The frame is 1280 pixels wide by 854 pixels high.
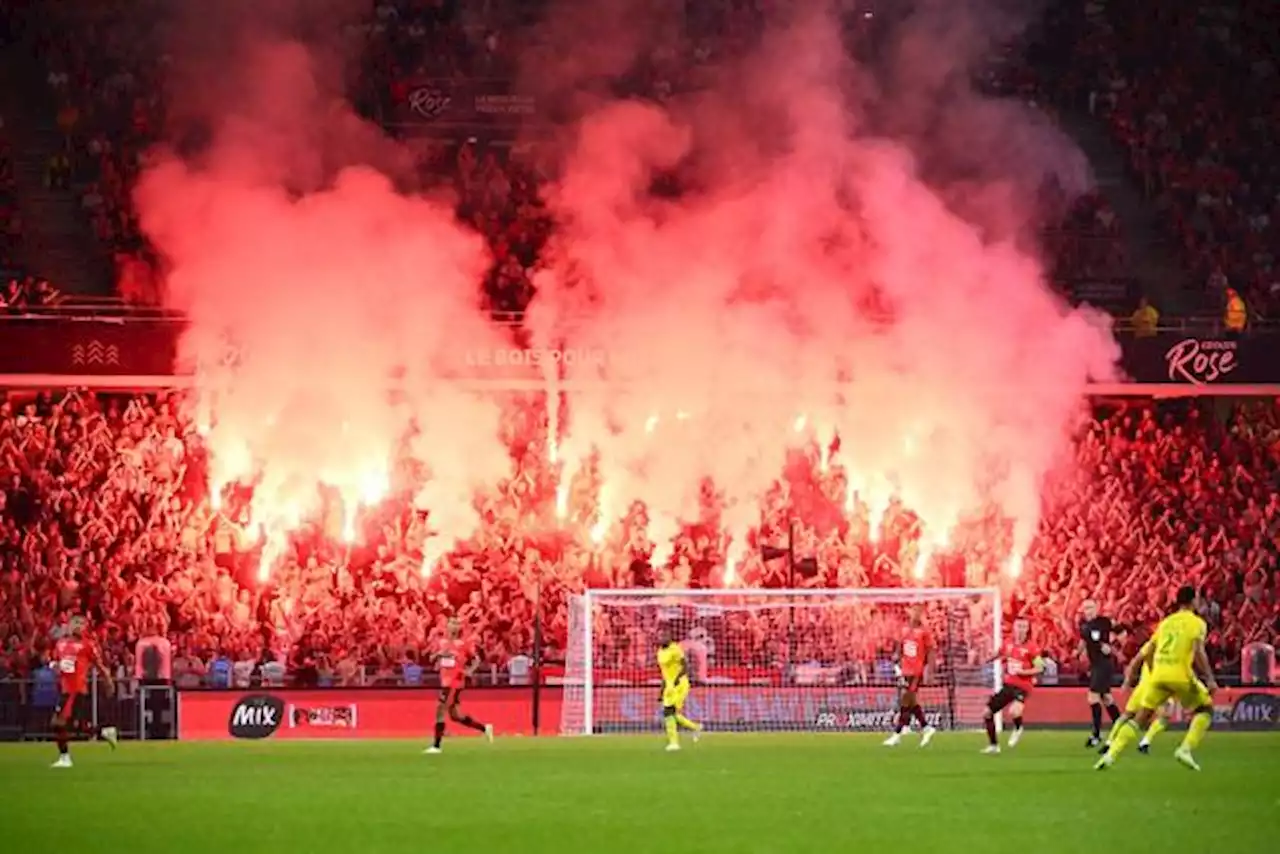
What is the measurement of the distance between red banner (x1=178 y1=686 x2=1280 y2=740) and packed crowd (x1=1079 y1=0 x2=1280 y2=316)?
31.7 feet

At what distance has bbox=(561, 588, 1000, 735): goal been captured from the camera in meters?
32.2

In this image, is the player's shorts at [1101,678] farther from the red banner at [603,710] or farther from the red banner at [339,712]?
the red banner at [339,712]

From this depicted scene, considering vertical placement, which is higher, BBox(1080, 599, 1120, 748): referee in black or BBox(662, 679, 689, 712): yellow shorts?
BBox(1080, 599, 1120, 748): referee in black

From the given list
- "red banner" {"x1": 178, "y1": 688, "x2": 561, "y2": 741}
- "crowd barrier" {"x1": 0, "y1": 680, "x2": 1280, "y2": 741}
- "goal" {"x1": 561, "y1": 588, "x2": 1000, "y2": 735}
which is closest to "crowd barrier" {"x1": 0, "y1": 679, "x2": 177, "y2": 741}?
"crowd barrier" {"x1": 0, "y1": 680, "x2": 1280, "y2": 741}

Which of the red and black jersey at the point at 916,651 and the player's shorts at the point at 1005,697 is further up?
the red and black jersey at the point at 916,651

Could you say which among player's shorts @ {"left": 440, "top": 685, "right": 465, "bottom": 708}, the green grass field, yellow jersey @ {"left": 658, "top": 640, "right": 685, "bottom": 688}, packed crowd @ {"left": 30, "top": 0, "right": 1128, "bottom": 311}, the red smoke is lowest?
the green grass field

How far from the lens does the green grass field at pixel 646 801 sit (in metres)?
14.3

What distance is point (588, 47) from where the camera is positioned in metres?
41.5

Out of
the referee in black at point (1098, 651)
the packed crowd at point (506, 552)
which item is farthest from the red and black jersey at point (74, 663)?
the referee in black at point (1098, 651)

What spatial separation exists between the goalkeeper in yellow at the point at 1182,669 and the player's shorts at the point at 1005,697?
4.61m

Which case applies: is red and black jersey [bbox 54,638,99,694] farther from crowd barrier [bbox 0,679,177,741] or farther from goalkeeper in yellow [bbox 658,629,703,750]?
goalkeeper in yellow [bbox 658,629,703,750]

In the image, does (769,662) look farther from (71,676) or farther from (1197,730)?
(1197,730)

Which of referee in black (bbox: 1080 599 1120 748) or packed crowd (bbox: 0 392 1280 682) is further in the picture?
packed crowd (bbox: 0 392 1280 682)

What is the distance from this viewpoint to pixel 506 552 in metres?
35.0
